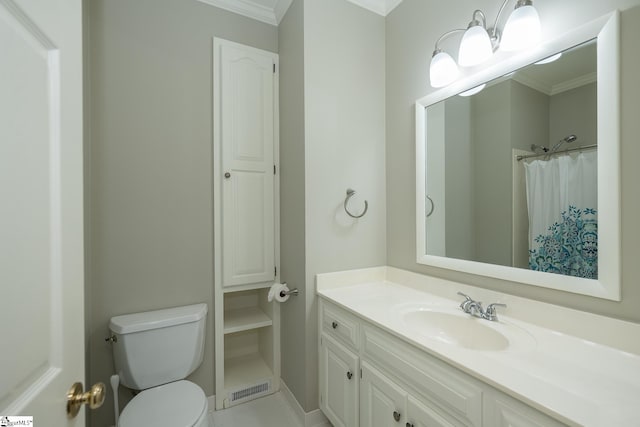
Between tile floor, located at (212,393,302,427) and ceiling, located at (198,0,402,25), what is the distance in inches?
103

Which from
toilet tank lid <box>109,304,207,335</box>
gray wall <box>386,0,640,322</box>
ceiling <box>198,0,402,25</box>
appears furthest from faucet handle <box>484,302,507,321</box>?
ceiling <box>198,0,402,25</box>

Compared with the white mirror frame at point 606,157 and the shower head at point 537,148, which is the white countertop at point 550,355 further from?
the shower head at point 537,148

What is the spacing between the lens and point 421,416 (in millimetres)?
968

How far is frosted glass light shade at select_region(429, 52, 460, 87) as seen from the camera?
1.39 meters

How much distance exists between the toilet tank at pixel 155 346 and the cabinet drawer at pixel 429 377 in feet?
3.33

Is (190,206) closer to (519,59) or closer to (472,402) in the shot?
(472,402)

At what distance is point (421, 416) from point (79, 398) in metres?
1.00

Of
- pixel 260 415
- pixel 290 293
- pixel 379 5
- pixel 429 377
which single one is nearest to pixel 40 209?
pixel 429 377

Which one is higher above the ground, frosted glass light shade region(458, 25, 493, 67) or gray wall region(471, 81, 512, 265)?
Answer: frosted glass light shade region(458, 25, 493, 67)

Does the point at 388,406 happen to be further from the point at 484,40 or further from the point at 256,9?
the point at 256,9

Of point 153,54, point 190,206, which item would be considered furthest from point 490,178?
point 153,54

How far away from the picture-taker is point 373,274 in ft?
5.92

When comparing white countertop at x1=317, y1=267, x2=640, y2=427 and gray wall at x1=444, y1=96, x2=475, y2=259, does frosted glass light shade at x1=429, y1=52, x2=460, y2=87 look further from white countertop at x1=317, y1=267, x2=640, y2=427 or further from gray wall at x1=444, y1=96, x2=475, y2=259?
white countertop at x1=317, y1=267, x2=640, y2=427

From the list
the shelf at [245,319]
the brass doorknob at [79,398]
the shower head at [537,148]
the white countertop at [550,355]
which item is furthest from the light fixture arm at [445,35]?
the shelf at [245,319]
